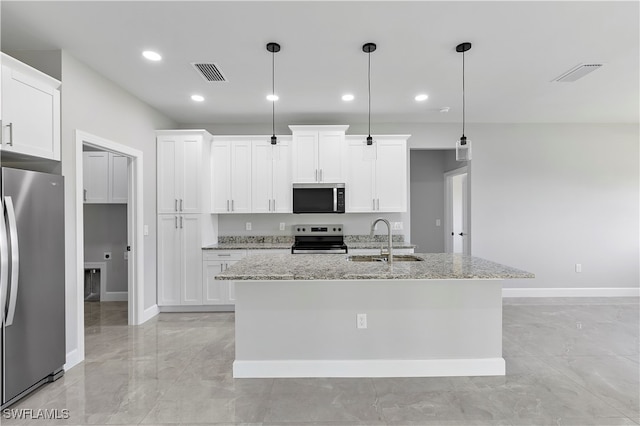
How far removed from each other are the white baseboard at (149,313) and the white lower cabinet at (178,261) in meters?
0.10

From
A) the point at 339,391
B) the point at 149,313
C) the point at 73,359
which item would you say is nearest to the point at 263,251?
the point at 149,313

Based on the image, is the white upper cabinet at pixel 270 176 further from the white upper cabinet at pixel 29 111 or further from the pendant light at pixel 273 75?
the white upper cabinet at pixel 29 111

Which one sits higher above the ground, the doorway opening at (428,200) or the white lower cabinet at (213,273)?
the doorway opening at (428,200)

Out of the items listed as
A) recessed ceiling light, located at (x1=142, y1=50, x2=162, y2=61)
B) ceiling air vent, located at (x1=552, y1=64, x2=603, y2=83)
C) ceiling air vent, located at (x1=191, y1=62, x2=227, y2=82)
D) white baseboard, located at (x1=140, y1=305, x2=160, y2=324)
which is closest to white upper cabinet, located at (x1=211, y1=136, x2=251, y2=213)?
ceiling air vent, located at (x1=191, y1=62, x2=227, y2=82)

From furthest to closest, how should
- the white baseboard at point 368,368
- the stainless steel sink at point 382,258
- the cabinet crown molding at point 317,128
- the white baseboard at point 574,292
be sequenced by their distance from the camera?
1. the white baseboard at point 574,292
2. the cabinet crown molding at point 317,128
3. the stainless steel sink at point 382,258
4. the white baseboard at point 368,368

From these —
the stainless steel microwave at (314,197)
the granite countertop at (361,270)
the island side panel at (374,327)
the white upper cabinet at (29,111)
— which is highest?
the white upper cabinet at (29,111)

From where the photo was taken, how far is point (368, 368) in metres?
2.61

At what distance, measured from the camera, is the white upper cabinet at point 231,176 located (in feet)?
15.2

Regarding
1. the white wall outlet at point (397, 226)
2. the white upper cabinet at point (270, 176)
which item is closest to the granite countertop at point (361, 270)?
the white upper cabinet at point (270, 176)

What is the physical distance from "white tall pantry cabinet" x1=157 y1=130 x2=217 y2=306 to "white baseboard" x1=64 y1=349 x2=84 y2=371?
143 centimetres

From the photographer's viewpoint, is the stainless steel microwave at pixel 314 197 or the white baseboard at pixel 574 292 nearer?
the stainless steel microwave at pixel 314 197

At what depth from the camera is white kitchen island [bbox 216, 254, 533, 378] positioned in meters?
2.61

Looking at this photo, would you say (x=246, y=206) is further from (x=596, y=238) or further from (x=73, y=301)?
(x=596, y=238)

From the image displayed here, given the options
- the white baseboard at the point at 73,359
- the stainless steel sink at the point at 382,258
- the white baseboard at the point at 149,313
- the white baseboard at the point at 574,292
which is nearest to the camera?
the white baseboard at the point at 73,359
